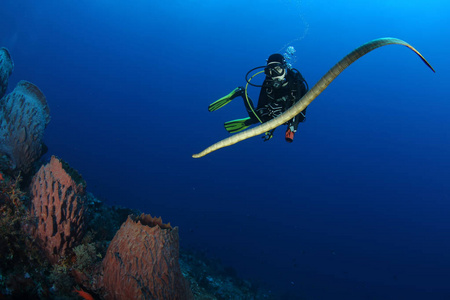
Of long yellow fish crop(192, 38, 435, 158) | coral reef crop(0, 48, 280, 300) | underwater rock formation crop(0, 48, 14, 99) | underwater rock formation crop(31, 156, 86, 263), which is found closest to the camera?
long yellow fish crop(192, 38, 435, 158)

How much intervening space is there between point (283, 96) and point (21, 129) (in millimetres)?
5953

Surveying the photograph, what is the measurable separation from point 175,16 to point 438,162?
323 ft

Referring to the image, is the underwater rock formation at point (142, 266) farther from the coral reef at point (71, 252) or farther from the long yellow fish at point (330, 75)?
the long yellow fish at point (330, 75)

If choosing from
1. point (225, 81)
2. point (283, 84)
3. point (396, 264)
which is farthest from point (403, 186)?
point (283, 84)

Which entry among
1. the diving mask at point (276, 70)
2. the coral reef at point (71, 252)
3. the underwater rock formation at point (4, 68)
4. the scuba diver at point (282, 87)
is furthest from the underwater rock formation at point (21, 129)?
the diving mask at point (276, 70)

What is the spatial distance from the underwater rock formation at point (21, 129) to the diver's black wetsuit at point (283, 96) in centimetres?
536

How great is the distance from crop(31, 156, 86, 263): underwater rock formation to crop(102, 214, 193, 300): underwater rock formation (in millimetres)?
815

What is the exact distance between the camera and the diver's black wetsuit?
3805 mm

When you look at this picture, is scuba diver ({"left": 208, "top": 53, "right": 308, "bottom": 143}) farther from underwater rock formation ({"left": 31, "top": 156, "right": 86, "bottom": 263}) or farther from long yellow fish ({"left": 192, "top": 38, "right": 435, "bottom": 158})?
underwater rock formation ({"left": 31, "top": 156, "right": 86, "bottom": 263})

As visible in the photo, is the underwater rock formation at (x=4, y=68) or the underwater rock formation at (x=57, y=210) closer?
the underwater rock formation at (x=57, y=210)

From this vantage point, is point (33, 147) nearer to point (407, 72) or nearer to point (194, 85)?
point (194, 85)

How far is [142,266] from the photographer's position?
289 centimetres

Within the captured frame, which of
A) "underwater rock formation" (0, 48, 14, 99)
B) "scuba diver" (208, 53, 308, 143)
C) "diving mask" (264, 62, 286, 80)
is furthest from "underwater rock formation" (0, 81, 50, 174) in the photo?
"diving mask" (264, 62, 286, 80)

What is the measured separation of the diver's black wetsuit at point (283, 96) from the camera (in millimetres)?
3805
